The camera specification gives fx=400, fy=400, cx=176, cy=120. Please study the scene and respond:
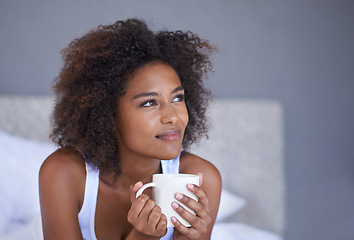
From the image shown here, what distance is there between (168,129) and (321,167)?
1.53 m

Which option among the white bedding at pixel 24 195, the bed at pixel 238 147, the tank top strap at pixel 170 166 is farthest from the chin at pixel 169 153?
the bed at pixel 238 147

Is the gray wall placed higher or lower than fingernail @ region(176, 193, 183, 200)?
higher

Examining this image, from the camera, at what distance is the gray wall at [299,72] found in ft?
7.68

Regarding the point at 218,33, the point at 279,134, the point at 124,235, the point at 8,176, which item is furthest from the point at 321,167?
the point at 8,176

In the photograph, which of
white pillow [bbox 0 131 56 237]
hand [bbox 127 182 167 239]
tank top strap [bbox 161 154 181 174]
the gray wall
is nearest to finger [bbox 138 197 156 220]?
hand [bbox 127 182 167 239]

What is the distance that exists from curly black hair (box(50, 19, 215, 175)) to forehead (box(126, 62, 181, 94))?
0.07 ft

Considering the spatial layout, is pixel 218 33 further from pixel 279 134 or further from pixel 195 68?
pixel 195 68

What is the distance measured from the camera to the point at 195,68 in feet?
5.06

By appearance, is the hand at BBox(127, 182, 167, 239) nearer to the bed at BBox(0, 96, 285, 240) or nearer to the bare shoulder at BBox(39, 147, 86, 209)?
the bare shoulder at BBox(39, 147, 86, 209)

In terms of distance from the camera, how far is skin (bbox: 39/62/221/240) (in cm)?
111

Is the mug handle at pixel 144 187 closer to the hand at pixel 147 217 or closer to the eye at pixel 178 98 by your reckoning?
the hand at pixel 147 217

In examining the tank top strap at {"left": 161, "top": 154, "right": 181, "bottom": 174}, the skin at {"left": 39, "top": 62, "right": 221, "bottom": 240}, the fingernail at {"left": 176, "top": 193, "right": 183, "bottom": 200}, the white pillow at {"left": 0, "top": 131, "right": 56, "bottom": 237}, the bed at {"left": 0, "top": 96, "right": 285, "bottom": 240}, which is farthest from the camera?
the bed at {"left": 0, "top": 96, "right": 285, "bottom": 240}

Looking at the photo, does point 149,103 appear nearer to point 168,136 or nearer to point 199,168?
point 168,136

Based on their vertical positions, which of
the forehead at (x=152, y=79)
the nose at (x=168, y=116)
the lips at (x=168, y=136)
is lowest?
the lips at (x=168, y=136)
